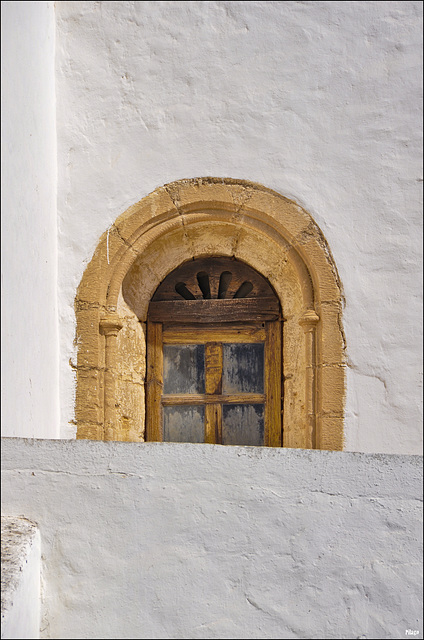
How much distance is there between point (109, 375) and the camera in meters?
3.41

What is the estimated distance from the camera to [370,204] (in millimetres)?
3246

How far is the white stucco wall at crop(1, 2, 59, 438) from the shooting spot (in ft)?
8.09

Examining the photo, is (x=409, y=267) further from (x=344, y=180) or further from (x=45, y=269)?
(x=45, y=269)

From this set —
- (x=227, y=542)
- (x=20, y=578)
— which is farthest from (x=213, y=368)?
(x=20, y=578)

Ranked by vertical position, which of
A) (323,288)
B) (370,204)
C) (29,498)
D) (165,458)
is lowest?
(29,498)

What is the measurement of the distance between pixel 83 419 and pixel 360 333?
180cm

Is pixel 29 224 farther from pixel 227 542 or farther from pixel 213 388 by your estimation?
pixel 227 542

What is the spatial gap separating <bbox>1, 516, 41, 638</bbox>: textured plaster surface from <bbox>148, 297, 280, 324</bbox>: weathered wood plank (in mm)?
2007

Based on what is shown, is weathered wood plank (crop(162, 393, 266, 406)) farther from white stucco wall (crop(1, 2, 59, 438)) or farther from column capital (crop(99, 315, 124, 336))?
white stucco wall (crop(1, 2, 59, 438))

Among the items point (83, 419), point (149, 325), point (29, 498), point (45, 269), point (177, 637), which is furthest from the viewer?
point (149, 325)

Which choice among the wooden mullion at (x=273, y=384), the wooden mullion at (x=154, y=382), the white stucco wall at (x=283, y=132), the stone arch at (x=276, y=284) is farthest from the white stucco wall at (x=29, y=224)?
the wooden mullion at (x=273, y=384)

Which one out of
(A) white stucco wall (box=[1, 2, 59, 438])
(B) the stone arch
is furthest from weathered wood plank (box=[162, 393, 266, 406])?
(A) white stucco wall (box=[1, 2, 59, 438])

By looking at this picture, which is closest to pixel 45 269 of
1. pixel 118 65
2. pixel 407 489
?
pixel 118 65

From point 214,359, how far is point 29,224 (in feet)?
5.09
